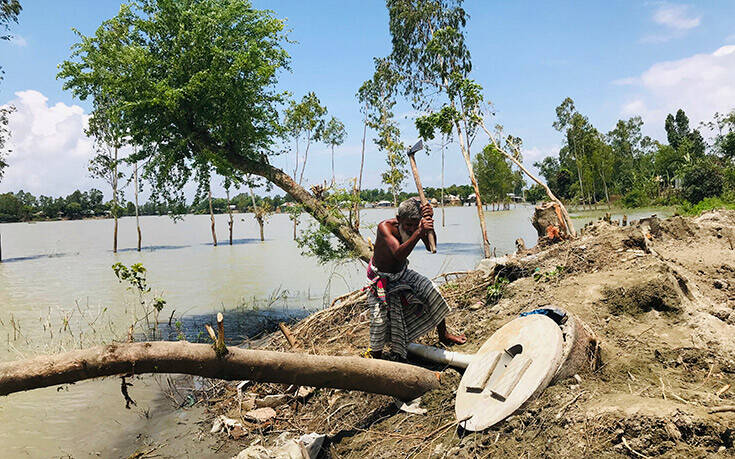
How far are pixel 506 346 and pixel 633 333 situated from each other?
122 cm

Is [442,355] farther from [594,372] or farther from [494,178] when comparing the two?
[494,178]

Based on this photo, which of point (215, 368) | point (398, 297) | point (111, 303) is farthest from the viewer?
point (111, 303)

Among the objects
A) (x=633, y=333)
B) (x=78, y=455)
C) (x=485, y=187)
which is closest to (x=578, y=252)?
(x=633, y=333)

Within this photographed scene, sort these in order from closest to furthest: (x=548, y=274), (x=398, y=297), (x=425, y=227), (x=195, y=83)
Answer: (x=425, y=227), (x=398, y=297), (x=548, y=274), (x=195, y=83)

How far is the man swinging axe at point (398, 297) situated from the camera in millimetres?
4430

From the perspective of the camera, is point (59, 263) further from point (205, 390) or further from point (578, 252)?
point (578, 252)

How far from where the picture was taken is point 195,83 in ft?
26.2

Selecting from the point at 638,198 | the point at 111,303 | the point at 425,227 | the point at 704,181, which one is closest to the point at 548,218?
the point at 425,227

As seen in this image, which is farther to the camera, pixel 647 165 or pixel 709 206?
pixel 647 165

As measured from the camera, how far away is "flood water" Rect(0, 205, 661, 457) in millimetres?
5621

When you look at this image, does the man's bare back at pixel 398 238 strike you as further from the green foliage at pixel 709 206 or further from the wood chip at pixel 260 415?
the green foliage at pixel 709 206

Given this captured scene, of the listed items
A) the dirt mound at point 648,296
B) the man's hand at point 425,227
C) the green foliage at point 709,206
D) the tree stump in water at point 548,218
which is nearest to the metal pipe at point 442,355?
the man's hand at point 425,227

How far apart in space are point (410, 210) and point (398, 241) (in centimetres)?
32

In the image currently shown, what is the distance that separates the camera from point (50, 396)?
262 inches
